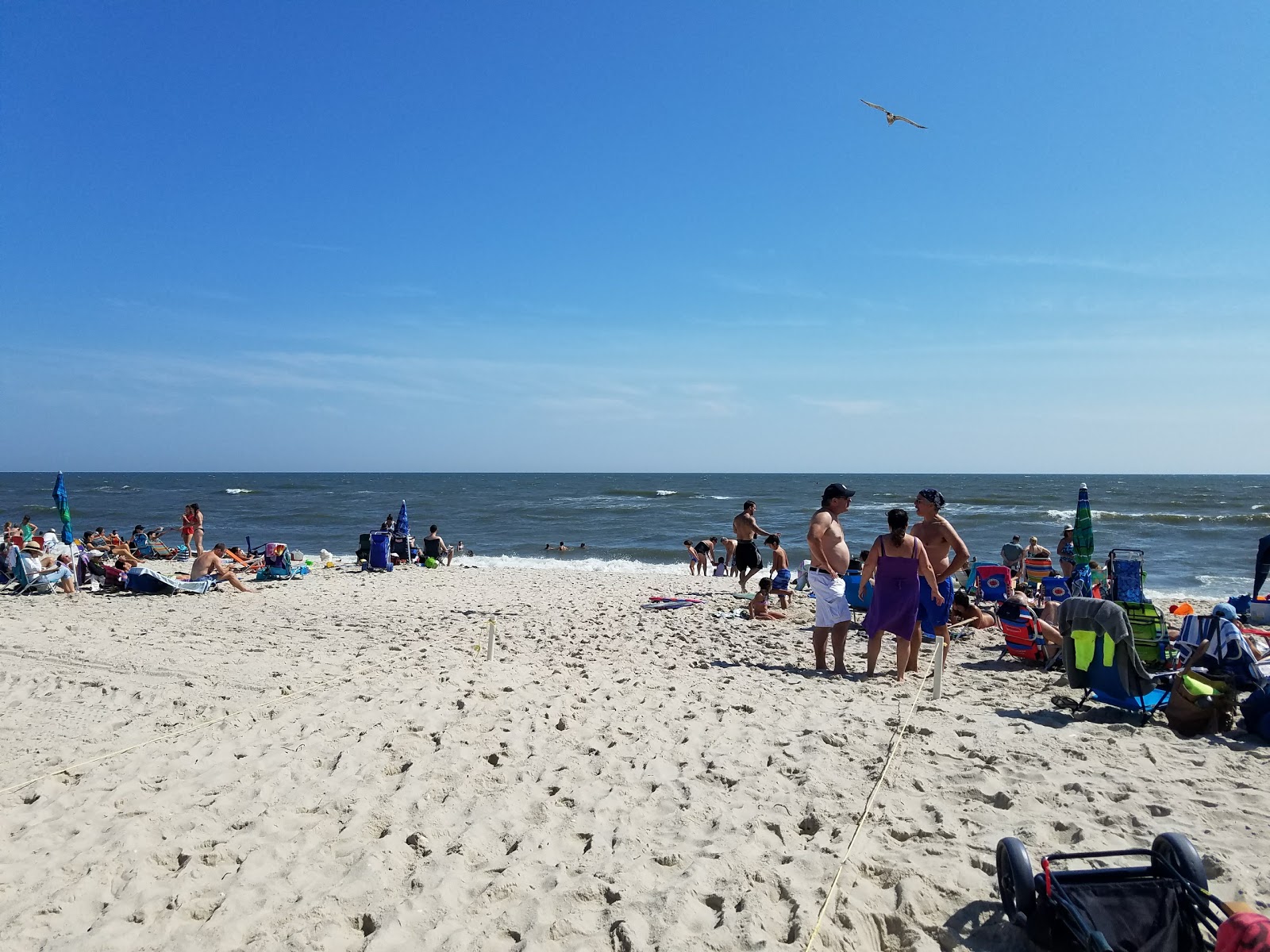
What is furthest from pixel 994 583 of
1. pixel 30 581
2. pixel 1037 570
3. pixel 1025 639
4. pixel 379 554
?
pixel 30 581

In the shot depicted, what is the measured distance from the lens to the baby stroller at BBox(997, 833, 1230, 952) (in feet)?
7.35

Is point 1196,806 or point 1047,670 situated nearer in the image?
point 1196,806

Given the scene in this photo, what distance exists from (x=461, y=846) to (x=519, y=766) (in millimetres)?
869

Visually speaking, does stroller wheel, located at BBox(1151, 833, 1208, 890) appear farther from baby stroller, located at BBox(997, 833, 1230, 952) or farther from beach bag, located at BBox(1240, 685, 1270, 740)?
beach bag, located at BBox(1240, 685, 1270, 740)

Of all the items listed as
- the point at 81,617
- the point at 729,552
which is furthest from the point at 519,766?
the point at 729,552

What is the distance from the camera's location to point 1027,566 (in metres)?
11.1

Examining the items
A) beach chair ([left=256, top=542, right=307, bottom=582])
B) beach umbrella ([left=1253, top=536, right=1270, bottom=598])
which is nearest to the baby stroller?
beach umbrella ([left=1253, top=536, right=1270, bottom=598])

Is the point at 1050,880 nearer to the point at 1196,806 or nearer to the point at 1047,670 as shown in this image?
the point at 1196,806

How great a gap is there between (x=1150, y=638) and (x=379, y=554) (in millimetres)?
12281

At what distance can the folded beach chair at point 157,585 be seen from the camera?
1064 centimetres

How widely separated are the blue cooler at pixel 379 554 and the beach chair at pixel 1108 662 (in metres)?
12.1

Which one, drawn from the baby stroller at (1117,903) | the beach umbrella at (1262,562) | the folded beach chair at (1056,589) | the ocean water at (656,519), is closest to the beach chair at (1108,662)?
the baby stroller at (1117,903)

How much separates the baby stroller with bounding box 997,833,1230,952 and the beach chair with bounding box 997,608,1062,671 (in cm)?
420

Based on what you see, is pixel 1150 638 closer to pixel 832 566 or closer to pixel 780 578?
pixel 832 566
